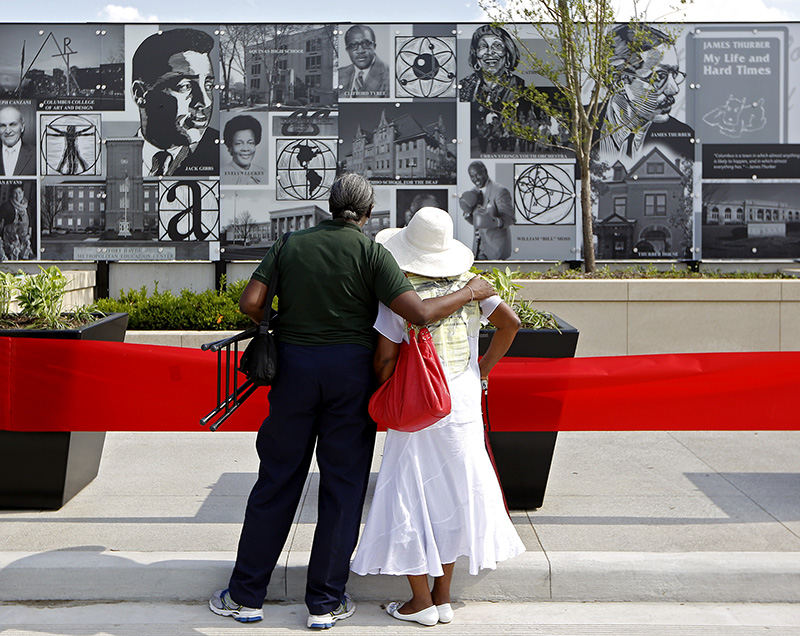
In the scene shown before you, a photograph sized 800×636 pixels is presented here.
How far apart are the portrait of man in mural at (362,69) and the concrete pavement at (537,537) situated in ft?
21.0

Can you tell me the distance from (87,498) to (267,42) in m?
7.91

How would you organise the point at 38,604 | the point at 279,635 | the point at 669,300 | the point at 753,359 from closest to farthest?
the point at 279,635, the point at 38,604, the point at 753,359, the point at 669,300

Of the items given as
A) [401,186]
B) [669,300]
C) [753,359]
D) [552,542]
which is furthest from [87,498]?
[401,186]

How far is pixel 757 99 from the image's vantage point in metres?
12.7

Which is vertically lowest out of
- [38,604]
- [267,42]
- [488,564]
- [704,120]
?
[38,604]

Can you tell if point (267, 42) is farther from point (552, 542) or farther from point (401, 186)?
point (552, 542)

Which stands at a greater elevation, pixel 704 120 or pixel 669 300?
pixel 704 120

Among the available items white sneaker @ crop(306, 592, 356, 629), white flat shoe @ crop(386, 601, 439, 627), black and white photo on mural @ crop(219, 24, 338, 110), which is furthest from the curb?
black and white photo on mural @ crop(219, 24, 338, 110)

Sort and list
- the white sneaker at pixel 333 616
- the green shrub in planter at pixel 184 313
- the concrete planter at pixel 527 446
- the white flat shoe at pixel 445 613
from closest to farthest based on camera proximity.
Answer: the white sneaker at pixel 333 616, the white flat shoe at pixel 445 613, the concrete planter at pixel 527 446, the green shrub in planter at pixel 184 313

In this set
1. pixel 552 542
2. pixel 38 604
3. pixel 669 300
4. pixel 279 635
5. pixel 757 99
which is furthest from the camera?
pixel 757 99

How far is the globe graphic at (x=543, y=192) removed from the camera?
503 inches

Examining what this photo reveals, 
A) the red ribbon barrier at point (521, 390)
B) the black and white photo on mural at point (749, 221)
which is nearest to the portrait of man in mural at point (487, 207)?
the black and white photo on mural at point (749, 221)

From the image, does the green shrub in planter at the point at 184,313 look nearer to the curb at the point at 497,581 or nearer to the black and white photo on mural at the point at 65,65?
the black and white photo on mural at the point at 65,65

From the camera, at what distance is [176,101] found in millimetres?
12758
